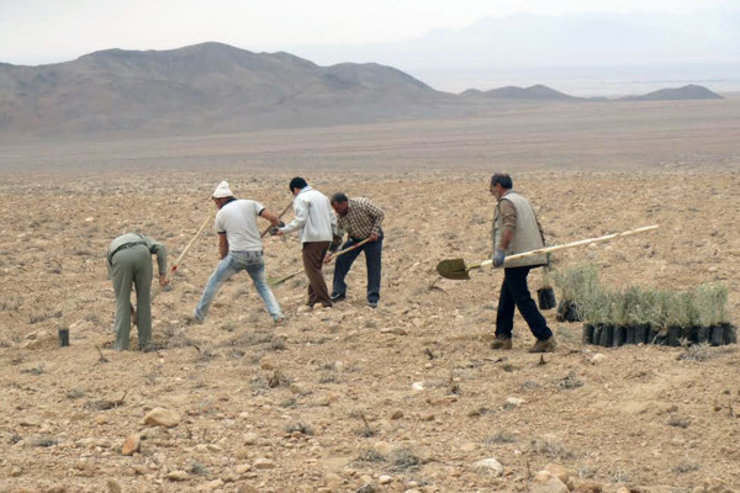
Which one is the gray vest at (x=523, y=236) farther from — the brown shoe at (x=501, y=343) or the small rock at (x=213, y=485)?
the small rock at (x=213, y=485)

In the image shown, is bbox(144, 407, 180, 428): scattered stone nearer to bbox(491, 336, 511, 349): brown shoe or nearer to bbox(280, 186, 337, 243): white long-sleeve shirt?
bbox(491, 336, 511, 349): brown shoe

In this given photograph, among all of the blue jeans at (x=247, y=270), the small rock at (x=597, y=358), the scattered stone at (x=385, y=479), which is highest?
the blue jeans at (x=247, y=270)

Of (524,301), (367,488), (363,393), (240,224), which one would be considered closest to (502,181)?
(524,301)

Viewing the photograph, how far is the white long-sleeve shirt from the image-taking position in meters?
11.6

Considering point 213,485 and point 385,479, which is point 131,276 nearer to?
point 213,485

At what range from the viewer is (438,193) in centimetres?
2073

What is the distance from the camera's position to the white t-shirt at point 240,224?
11.1 metres

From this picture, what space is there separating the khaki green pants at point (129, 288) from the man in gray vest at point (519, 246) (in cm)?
299

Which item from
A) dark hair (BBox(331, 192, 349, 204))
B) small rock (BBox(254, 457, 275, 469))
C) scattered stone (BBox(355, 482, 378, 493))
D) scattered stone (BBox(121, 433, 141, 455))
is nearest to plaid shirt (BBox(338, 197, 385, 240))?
dark hair (BBox(331, 192, 349, 204))

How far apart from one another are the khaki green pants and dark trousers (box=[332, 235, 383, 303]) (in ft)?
8.51

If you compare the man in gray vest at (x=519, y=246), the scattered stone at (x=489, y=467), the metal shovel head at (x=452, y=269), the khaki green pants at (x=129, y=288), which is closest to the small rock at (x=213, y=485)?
the scattered stone at (x=489, y=467)

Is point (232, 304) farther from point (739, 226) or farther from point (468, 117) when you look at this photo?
point (468, 117)

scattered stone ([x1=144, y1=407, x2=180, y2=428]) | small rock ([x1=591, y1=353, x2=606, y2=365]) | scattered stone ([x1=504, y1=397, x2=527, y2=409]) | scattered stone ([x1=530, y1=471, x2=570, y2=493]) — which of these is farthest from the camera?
small rock ([x1=591, y1=353, x2=606, y2=365])

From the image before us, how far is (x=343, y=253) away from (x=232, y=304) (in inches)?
54.4
